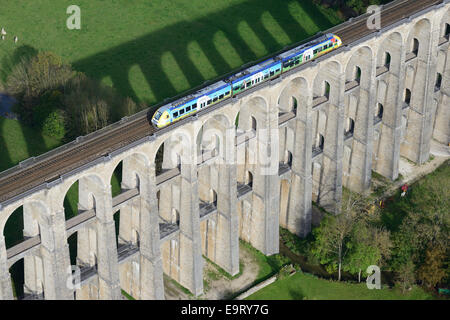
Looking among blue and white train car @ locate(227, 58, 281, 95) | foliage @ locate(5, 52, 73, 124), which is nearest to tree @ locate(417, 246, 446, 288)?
blue and white train car @ locate(227, 58, 281, 95)

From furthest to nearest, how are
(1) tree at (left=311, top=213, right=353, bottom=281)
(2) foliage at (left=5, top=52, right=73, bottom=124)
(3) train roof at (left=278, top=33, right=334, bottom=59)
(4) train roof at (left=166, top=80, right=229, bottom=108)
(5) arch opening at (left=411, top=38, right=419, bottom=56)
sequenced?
(2) foliage at (left=5, top=52, right=73, bottom=124)
(5) arch opening at (left=411, top=38, right=419, bottom=56)
(1) tree at (left=311, top=213, right=353, bottom=281)
(3) train roof at (left=278, top=33, right=334, bottom=59)
(4) train roof at (left=166, top=80, right=229, bottom=108)

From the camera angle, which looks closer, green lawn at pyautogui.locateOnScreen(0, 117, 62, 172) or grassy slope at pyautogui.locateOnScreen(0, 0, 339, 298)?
green lawn at pyautogui.locateOnScreen(0, 117, 62, 172)

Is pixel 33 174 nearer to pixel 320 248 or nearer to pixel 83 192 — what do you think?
pixel 83 192

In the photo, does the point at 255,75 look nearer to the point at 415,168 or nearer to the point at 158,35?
the point at 415,168

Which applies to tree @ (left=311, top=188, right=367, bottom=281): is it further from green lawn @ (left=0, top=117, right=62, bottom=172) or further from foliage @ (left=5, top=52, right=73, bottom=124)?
foliage @ (left=5, top=52, right=73, bottom=124)

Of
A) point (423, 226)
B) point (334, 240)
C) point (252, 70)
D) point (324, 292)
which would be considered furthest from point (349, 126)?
point (324, 292)

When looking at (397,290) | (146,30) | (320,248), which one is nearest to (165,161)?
(320,248)
